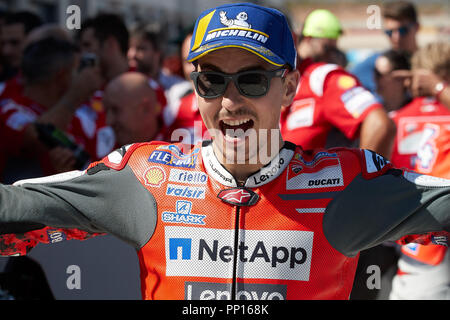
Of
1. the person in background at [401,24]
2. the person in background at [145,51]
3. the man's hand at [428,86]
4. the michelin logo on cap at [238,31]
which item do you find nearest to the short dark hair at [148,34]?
the person in background at [145,51]

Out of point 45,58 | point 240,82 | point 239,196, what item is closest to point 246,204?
point 239,196

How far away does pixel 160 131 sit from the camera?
13.7 ft

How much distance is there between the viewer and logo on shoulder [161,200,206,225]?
2041 millimetres

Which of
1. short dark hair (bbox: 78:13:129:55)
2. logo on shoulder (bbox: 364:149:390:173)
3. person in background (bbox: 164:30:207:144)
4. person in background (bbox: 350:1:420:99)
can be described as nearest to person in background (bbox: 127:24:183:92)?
short dark hair (bbox: 78:13:129:55)

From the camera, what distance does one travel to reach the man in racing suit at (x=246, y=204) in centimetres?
200

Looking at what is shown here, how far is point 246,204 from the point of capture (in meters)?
2.04

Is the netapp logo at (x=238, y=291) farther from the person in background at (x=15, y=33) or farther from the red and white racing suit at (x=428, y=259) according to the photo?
the person in background at (x=15, y=33)

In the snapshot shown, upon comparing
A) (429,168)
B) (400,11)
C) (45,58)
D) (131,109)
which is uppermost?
(400,11)

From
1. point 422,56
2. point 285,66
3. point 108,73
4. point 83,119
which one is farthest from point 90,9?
point 285,66

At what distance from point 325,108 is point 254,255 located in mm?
1833

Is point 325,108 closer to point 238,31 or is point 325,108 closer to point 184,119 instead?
point 184,119

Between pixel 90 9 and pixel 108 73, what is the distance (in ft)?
15.7

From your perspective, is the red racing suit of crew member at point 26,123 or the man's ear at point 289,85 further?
the red racing suit of crew member at point 26,123
